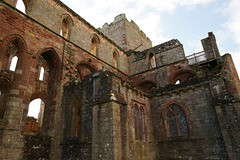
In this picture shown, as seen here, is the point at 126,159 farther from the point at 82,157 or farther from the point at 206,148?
the point at 206,148

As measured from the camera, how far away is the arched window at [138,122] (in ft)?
31.4

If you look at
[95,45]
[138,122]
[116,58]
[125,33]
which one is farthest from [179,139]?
[125,33]

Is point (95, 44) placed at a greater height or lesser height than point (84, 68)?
greater

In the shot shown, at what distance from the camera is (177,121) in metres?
10.7

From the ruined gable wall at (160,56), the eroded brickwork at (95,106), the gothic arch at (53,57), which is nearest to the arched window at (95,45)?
the eroded brickwork at (95,106)

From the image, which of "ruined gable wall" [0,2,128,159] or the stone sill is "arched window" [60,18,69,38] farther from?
the stone sill

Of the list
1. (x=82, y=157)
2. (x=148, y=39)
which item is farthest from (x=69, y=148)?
(x=148, y=39)

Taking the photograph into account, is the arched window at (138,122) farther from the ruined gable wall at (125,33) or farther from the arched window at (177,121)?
the ruined gable wall at (125,33)

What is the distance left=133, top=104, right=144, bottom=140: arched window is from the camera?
9562 millimetres

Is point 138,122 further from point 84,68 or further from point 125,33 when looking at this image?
point 125,33

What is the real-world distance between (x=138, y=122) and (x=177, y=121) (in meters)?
2.65

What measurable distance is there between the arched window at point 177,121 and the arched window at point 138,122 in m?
1.99

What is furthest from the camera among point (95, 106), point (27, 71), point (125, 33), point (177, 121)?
point (125, 33)

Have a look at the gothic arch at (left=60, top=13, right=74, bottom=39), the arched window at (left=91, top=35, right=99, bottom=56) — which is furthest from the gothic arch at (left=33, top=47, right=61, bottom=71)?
the arched window at (left=91, top=35, right=99, bottom=56)
